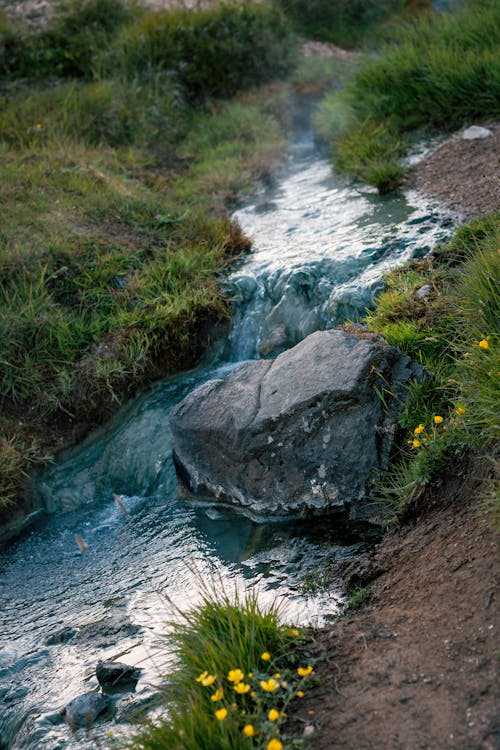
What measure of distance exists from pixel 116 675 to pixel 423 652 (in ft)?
4.85

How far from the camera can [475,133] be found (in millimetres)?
7902

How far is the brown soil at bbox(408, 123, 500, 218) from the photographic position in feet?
21.8

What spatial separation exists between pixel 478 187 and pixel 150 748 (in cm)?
557

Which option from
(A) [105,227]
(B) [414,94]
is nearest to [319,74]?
(B) [414,94]

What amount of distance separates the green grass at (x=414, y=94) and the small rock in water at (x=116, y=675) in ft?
18.3

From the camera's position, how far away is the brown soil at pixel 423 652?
2762mm

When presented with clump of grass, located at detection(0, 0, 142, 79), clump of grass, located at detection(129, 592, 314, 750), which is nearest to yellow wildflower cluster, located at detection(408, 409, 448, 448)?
clump of grass, located at detection(129, 592, 314, 750)

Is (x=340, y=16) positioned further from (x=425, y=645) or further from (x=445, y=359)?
(x=425, y=645)

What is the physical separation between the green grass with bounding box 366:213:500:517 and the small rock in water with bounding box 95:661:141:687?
162 cm

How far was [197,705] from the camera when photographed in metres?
2.89

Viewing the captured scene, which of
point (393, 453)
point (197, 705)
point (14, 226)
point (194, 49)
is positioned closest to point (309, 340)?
point (393, 453)

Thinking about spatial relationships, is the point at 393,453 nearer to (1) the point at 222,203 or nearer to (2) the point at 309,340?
(2) the point at 309,340

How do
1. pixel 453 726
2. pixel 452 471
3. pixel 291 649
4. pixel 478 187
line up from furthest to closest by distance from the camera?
pixel 478 187, pixel 452 471, pixel 291 649, pixel 453 726

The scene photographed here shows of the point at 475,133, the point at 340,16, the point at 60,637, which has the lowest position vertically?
the point at 60,637
